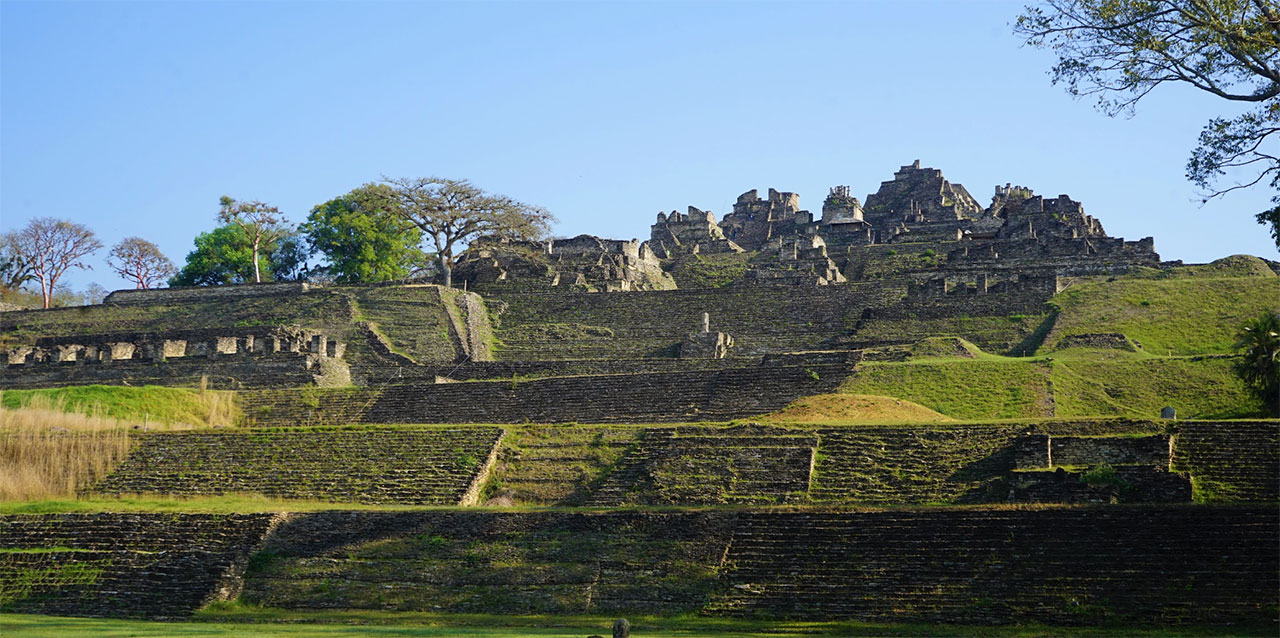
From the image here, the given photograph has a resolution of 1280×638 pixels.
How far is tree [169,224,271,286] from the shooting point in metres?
62.8

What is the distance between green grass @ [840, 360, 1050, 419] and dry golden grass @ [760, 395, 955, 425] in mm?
772

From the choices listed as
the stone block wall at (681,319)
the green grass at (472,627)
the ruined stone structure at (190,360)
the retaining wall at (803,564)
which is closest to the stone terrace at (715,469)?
the retaining wall at (803,564)

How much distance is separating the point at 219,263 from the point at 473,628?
4387 centimetres

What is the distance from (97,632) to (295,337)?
24167 millimetres

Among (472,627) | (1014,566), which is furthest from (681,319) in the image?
(1014,566)

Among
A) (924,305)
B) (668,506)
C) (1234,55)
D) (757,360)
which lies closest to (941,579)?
(668,506)

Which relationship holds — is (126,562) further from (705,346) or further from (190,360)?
(705,346)

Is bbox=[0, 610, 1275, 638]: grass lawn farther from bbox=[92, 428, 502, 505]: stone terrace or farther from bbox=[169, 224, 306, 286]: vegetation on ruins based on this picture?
bbox=[169, 224, 306, 286]: vegetation on ruins

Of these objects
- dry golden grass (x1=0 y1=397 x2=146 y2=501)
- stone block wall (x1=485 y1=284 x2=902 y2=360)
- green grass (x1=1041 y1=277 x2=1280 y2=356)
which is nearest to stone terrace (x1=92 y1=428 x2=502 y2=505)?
dry golden grass (x1=0 y1=397 x2=146 y2=501)

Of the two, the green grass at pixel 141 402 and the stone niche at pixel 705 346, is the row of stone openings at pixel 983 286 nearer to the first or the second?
the stone niche at pixel 705 346

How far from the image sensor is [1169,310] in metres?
40.8

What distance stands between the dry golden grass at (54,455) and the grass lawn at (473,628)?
8786 mm

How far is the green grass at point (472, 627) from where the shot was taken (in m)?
20.6

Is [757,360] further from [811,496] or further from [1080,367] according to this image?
[811,496]
